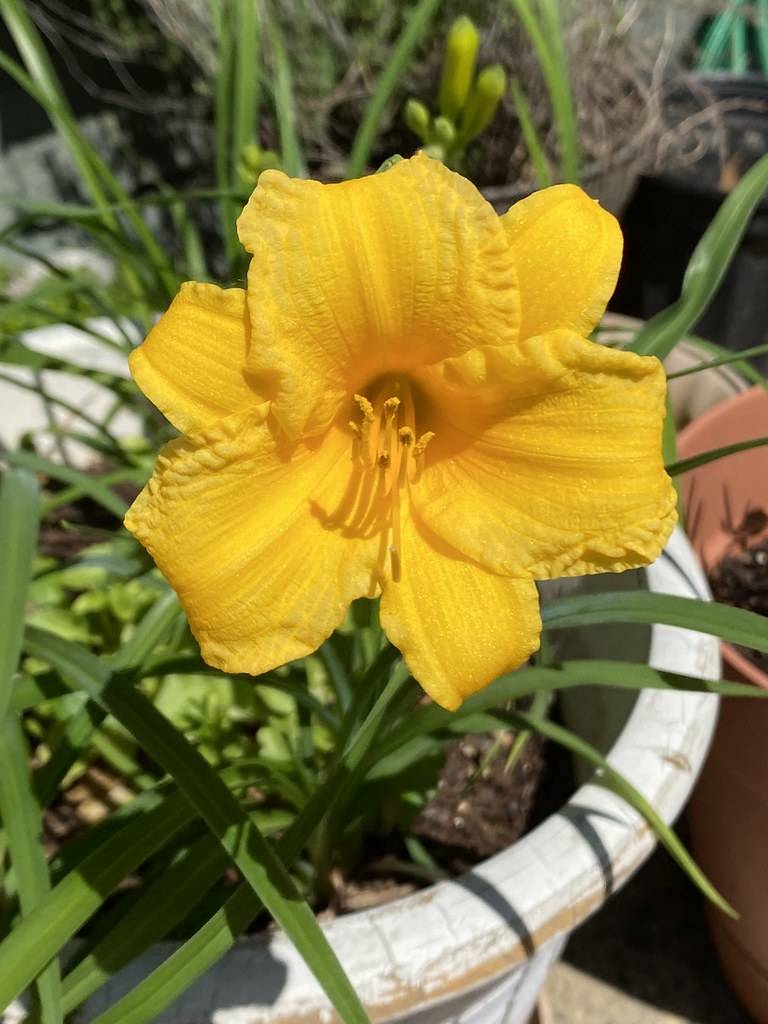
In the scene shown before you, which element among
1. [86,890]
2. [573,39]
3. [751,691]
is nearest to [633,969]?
[751,691]

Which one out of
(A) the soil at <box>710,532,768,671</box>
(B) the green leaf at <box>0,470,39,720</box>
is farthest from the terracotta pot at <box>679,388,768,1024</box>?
(B) the green leaf at <box>0,470,39,720</box>

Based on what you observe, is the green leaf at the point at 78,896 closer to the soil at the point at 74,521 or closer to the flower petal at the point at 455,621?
the flower petal at the point at 455,621

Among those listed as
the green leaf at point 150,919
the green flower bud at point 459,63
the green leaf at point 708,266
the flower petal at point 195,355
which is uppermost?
the green flower bud at point 459,63

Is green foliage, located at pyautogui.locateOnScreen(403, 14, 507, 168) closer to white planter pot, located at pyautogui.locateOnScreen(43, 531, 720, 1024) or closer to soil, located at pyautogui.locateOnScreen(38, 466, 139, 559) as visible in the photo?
white planter pot, located at pyautogui.locateOnScreen(43, 531, 720, 1024)

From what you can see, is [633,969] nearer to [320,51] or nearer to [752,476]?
[752,476]

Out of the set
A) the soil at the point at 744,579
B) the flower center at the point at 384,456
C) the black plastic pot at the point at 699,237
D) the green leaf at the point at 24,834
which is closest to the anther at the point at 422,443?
the flower center at the point at 384,456

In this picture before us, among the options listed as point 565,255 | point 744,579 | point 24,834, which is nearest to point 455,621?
point 565,255
